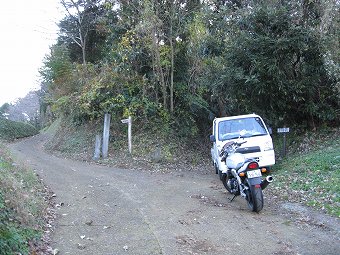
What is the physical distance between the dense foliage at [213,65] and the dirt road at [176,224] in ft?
22.4

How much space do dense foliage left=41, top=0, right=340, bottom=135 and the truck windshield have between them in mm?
3189

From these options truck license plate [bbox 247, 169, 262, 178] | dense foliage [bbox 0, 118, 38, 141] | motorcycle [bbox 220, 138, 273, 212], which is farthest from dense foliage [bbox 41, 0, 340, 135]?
dense foliage [bbox 0, 118, 38, 141]

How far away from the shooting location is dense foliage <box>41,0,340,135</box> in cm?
1443

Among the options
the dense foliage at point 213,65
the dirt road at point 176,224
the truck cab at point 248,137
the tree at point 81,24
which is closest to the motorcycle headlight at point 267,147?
the truck cab at point 248,137

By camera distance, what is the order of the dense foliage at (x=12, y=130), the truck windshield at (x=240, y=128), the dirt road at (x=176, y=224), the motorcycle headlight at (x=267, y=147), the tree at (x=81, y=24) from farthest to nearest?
the dense foliage at (x=12, y=130), the tree at (x=81, y=24), the truck windshield at (x=240, y=128), the motorcycle headlight at (x=267, y=147), the dirt road at (x=176, y=224)

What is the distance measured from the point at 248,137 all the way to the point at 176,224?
5.30 meters

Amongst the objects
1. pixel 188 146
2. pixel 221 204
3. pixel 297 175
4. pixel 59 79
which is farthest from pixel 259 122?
pixel 59 79

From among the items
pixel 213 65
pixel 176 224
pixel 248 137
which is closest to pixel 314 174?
pixel 248 137

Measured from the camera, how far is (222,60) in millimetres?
16453

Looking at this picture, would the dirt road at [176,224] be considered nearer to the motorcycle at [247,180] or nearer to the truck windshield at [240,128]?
the motorcycle at [247,180]

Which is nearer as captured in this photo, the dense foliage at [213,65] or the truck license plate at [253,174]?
the truck license plate at [253,174]

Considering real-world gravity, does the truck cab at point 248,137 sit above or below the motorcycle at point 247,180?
above

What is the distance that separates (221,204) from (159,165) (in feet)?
22.1

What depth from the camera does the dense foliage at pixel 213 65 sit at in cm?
1443
